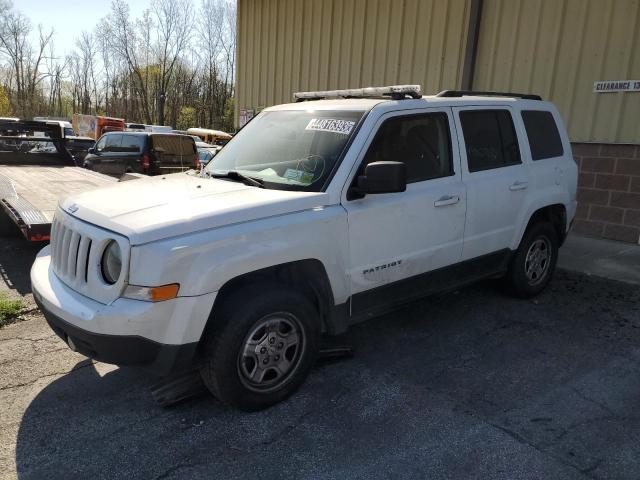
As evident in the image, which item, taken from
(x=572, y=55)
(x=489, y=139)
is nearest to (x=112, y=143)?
(x=572, y=55)

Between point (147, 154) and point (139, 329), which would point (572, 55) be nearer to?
point (139, 329)

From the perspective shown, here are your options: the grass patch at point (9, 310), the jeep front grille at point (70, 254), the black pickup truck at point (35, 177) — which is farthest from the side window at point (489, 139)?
the grass patch at point (9, 310)

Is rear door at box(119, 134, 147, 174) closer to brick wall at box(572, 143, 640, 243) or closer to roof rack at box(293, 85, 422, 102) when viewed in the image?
roof rack at box(293, 85, 422, 102)

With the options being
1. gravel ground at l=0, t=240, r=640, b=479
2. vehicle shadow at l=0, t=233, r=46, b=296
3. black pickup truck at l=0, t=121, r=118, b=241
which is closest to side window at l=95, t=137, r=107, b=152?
black pickup truck at l=0, t=121, r=118, b=241

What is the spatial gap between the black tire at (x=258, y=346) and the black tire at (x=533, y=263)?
2558 mm

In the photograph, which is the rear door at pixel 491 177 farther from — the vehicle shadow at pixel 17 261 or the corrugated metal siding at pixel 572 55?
the vehicle shadow at pixel 17 261

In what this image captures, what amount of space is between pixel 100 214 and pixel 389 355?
2.36 m

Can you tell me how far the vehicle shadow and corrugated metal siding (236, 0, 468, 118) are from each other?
701cm

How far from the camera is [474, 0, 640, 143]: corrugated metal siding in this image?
24.3 feet

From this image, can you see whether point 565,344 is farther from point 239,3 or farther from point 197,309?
point 239,3

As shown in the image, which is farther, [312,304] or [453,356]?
[453,356]

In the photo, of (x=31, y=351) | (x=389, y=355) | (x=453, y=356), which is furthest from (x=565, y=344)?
(x=31, y=351)

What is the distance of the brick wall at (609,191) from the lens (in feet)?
25.0

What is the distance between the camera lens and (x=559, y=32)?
802cm
